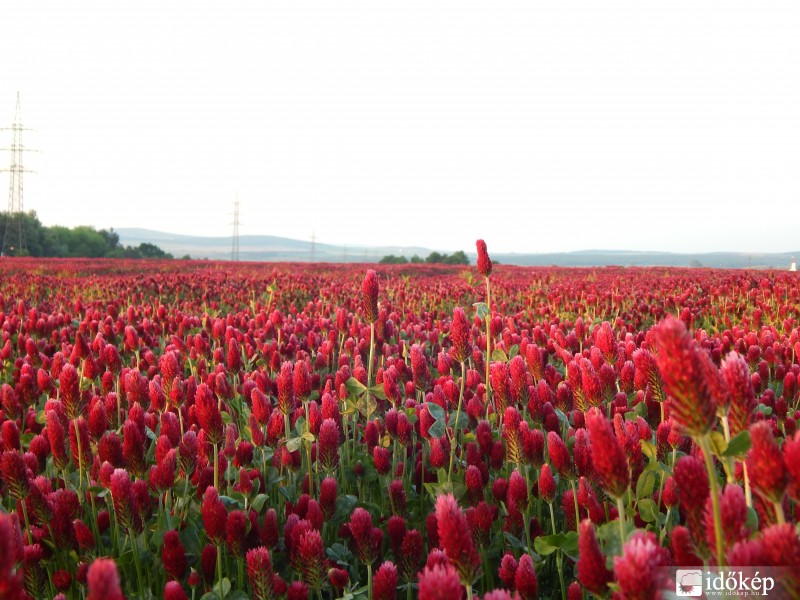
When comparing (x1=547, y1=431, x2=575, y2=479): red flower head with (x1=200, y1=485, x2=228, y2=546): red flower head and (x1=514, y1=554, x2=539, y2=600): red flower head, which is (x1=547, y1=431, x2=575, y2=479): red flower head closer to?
(x1=514, y1=554, x2=539, y2=600): red flower head

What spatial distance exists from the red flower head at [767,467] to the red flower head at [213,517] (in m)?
1.38

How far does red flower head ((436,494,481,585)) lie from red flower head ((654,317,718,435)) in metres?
0.42

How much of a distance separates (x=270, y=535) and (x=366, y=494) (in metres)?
0.83

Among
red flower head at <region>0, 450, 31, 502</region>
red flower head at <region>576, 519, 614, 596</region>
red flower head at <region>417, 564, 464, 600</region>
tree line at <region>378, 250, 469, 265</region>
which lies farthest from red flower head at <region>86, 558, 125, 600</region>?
tree line at <region>378, 250, 469, 265</region>

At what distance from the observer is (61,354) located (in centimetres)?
411

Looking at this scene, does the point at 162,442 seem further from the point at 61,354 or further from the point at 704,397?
the point at 61,354

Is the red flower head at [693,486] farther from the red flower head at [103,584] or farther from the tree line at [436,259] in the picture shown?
the tree line at [436,259]

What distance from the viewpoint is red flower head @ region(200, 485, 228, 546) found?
1.84 meters

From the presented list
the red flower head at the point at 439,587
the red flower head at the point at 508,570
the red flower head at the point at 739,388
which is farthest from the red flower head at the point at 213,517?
the red flower head at the point at 739,388

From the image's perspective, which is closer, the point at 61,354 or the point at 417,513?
the point at 417,513

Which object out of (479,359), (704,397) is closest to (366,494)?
(479,359)

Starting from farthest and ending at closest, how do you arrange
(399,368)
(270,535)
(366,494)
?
(399,368) → (366,494) → (270,535)

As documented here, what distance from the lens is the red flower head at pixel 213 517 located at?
6.03ft

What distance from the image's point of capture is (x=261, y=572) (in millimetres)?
1663
